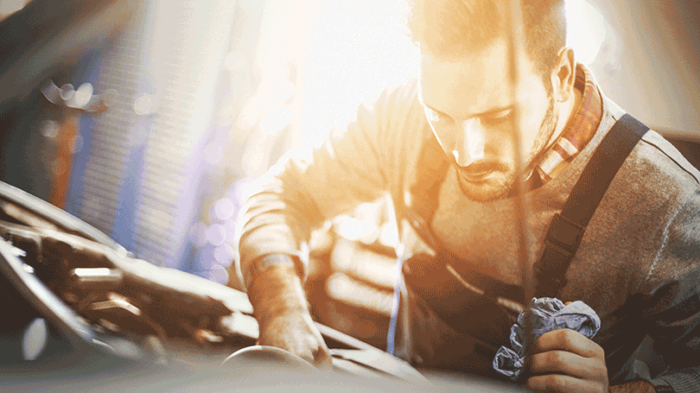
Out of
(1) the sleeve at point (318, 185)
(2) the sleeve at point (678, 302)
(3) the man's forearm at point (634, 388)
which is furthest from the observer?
(1) the sleeve at point (318, 185)

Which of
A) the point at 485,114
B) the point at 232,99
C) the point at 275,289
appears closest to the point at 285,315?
the point at 275,289

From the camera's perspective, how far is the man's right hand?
984 millimetres

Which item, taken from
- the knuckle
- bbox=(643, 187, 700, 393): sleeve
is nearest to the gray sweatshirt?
bbox=(643, 187, 700, 393): sleeve

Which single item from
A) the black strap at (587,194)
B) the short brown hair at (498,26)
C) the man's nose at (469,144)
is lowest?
the black strap at (587,194)

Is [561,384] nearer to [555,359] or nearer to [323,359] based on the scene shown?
[555,359]

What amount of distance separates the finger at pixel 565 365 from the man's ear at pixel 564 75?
0.55 metres

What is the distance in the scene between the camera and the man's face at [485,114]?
82cm

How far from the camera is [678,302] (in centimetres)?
83

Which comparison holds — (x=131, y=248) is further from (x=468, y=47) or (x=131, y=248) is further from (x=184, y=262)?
(x=468, y=47)

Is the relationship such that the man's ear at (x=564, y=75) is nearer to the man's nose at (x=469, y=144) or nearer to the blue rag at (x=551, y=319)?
the man's nose at (x=469, y=144)

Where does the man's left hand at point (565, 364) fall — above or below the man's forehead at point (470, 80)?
below

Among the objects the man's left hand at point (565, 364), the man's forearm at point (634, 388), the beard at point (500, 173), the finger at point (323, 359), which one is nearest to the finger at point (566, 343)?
the man's left hand at point (565, 364)

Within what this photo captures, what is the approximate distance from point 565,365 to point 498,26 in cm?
73

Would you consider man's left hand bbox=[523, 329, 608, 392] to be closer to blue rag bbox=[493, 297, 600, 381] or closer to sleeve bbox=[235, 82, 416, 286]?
blue rag bbox=[493, 297, 600, 381]
